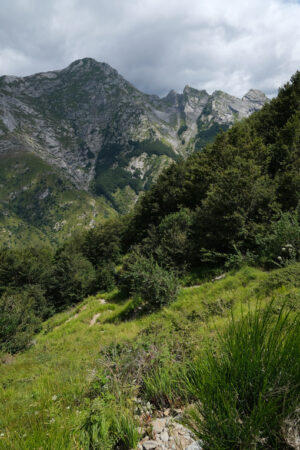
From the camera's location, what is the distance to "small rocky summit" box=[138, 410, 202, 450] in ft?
7.78

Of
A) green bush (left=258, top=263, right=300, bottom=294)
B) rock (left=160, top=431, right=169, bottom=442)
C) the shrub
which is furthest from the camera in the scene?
green bush (left=258, top=263, right=300, bottom=294)

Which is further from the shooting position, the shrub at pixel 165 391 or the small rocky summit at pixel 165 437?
the shrub at pixel 165 391

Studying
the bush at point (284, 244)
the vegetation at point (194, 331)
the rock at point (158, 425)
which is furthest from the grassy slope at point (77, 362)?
the bush at point (284, 244)

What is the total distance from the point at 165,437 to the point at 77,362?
531 cm

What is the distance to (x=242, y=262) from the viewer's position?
11.2 meters

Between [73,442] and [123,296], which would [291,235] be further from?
[123,296]

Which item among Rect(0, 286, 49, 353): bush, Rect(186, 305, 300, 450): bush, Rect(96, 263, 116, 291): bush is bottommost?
Rect(96, 263, 116, 291): bush

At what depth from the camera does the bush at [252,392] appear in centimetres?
142

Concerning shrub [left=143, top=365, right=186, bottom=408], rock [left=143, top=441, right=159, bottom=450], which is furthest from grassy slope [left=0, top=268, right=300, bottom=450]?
rock [left=143, top=441, right=159, bottom=450]

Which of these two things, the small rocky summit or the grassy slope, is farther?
the grassy slope

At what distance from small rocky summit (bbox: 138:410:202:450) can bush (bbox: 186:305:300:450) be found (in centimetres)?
102

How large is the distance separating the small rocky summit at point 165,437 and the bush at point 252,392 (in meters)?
1.02

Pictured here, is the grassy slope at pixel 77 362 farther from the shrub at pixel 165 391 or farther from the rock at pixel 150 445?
the rock at pixel 150 445

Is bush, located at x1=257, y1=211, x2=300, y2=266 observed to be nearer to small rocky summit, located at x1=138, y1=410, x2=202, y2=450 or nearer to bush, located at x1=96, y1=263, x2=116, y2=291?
small rocky summit, located at x1=138, y1=410, x2=202, y2=450
